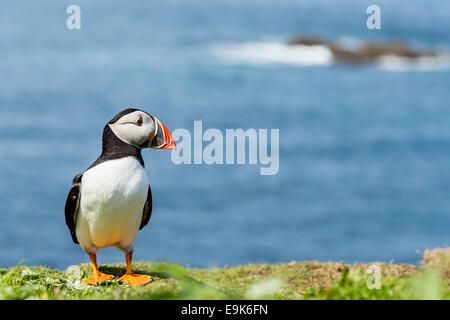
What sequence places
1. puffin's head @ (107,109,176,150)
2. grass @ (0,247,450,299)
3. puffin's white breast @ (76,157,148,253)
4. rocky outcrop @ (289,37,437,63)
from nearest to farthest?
grass @ (0,247,450,299)
puffin's white breast @ (76,157,148,253)
puffin's head @ (107,109,176,150)
rocky outcrop @ (289,37,437,63)

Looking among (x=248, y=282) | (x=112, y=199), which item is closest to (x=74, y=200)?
(x=112, y=199)

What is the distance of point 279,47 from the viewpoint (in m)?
44.4

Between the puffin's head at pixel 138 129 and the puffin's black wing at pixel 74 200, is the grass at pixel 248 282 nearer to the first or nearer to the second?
the puffin's black wing at pixel 74 200

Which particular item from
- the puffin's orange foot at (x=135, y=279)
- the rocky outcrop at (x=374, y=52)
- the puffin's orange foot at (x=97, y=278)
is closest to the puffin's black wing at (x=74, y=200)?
the puffin's orange foot at (x=97, y=278)

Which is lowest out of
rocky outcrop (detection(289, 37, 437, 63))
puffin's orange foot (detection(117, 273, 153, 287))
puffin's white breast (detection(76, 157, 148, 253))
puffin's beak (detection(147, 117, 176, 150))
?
puffin's orange foot (detection(117, 273, 153, 287))

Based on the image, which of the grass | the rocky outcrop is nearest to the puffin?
the grass

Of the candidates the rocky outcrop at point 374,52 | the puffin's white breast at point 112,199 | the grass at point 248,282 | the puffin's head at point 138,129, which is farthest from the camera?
the rocky outcrop at point 374,52

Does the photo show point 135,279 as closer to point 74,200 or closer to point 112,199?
point 112,199

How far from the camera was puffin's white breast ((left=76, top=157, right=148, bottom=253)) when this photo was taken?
7.17 m

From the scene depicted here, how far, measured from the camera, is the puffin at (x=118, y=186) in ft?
23.6

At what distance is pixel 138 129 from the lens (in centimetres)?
731

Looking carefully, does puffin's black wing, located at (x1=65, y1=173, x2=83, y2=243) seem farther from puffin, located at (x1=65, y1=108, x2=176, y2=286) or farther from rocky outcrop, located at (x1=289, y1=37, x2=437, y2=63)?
rocky outcrop, located at (x1=289, y1=37, x2=437, y2=63)
